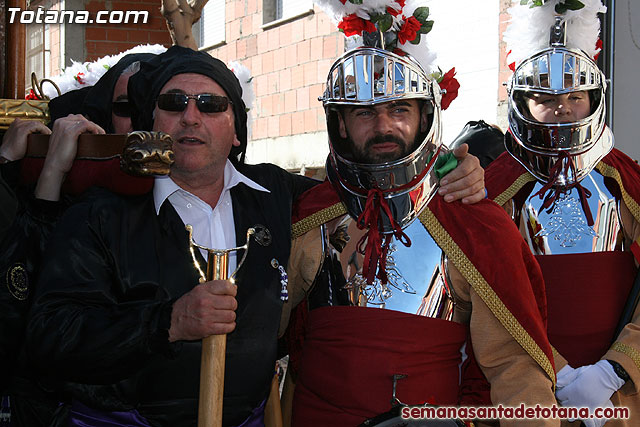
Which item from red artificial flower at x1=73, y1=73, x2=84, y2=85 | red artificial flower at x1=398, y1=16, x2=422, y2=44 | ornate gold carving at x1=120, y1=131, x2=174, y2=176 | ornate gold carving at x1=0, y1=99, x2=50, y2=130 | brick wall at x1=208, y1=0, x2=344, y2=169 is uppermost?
brick wall at x1=208, y1=0, x2=344, y2=169

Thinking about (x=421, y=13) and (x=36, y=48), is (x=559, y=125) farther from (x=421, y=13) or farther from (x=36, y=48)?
(x=36, y=48)

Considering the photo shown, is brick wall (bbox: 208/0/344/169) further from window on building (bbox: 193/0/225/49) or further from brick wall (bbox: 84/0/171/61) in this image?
brick wall (bbox: 84/0/171/61)

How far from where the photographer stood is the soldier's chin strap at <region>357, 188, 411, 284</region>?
106 inches

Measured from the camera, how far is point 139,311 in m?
2.20

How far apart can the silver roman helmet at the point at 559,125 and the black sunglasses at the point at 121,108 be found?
1.79m

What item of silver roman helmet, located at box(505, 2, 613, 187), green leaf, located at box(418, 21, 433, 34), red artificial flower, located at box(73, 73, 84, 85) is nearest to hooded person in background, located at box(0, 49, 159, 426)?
green leaf, located at box(418, 21, 433, 34)

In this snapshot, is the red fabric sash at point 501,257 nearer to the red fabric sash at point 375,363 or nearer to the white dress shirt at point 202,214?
the red fabric sash at point 375,363

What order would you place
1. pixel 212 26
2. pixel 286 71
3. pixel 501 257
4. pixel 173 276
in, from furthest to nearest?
pixel 212 26, pixel 286 71, pixel 501 257, pixel 173 276

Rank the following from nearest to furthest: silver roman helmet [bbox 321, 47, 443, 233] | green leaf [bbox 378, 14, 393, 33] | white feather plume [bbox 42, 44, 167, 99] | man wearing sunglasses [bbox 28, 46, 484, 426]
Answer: man wearing sunglasses [bbox 28, 46, 484, 426], silver roman helmet [bbox 321, 47, 443, 233], green leaf [bbox 378, 14, 393, 33], white feather plume [bbox 42, 44, 167, 99]

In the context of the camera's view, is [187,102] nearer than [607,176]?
Yes

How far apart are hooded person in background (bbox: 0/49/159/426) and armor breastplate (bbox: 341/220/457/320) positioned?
39.8 inches

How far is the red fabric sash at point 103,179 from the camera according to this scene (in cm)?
240

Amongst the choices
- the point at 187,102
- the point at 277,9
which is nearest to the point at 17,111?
the point at 187,102

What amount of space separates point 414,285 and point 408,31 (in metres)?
1.03
